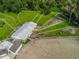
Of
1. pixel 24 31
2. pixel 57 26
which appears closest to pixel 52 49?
pixel 24 31

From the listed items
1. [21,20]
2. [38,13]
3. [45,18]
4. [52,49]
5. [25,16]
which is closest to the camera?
[52,49]

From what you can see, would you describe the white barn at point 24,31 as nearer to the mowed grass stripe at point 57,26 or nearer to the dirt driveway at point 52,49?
the dirt driveway at point 52,49

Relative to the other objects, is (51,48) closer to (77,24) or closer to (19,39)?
(19,39)

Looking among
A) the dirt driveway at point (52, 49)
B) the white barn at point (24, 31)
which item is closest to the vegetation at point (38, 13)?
the white barn at point (24, 31)

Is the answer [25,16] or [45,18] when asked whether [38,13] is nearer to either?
[45,18]

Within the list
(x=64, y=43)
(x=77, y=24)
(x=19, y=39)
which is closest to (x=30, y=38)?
(x=19, y=39)
